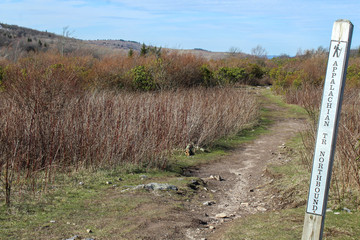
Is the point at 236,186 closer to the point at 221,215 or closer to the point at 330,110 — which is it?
the point at 221,215

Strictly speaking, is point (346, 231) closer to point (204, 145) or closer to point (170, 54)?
point (204, 145)

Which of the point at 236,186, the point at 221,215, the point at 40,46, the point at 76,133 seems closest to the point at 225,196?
the point at 236,186

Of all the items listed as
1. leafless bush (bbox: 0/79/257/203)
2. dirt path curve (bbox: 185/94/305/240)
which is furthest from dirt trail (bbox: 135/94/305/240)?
leafless bush (bbox: 0/79/257/203)

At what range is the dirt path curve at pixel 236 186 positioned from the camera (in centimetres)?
581

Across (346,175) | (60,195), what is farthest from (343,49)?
(60,195)

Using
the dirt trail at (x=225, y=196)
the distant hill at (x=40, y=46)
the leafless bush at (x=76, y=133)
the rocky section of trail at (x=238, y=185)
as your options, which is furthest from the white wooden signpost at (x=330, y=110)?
the distant hill at (x=40, y=46)

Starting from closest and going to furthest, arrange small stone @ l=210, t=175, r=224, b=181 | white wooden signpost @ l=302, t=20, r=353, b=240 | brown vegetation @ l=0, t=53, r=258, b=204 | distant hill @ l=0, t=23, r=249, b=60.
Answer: white wooden signpost @ l=302, t=20, r=353, b=240, brown vegetation @ l=0, t=53, r=258, b=204, small stone @ l=210, t=175, r=224, b=181, distant hill @ l=0, t=23, r=249, b=60

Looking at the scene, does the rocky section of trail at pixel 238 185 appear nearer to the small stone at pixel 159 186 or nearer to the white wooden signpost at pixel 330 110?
the small stone at pixel 159 186

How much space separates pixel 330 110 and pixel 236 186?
5.31 meters

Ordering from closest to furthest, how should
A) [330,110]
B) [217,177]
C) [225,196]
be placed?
[330,110]
[225,196]
[217,177]

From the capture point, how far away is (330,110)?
3031 mm

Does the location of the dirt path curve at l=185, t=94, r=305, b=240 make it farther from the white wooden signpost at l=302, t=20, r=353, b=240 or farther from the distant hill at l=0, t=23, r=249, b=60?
the distant hill at l=0, t=23, r=249, b=60

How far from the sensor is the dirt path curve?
19.1ft

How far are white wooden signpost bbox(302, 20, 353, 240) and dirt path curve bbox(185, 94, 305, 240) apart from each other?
2.25 meters
